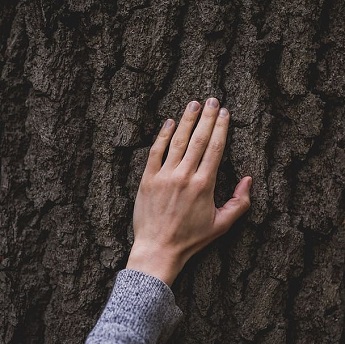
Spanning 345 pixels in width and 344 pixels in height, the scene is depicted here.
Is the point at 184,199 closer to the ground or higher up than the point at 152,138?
closer to the ground

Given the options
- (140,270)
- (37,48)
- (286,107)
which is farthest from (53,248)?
(286,107)

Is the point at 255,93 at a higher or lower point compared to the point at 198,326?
higher

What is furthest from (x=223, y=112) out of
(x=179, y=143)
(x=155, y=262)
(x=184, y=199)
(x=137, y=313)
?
(x=137, y=313)

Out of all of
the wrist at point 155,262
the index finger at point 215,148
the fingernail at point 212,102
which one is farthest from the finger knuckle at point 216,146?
the wrist at point 155,262

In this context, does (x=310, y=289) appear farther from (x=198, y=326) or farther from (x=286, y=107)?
(x=286, y=107)

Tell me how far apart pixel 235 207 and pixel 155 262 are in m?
0.29

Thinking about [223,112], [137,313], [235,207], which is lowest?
[137,313]

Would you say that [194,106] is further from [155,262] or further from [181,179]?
[155,262]

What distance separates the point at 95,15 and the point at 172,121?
0.42 metres

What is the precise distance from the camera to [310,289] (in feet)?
5.83

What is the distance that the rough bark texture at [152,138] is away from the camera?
5.67ft

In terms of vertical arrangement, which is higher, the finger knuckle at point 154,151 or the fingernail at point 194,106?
the fingernail at point 194,106

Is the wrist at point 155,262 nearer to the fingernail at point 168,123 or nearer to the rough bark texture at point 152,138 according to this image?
the rough bark texture at point 152,138

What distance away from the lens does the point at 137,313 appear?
155 centimetres
